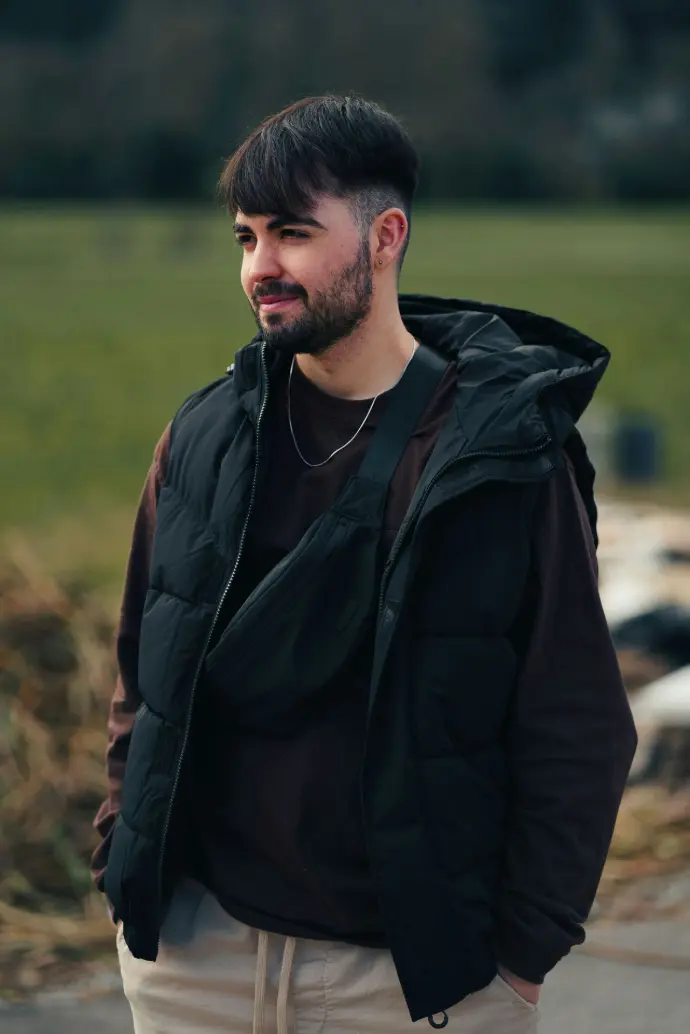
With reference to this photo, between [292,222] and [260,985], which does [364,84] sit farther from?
[260,985]

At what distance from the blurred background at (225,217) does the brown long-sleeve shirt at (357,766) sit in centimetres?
855

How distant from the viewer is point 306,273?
197 cm

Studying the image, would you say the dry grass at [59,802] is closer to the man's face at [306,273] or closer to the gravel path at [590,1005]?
the gravel path at [590,1005]

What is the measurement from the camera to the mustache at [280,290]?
6.50 ft

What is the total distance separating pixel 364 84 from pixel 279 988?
3914cm

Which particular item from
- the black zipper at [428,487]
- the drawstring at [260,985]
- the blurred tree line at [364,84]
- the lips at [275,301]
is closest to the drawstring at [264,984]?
the drawstring at [260,985]

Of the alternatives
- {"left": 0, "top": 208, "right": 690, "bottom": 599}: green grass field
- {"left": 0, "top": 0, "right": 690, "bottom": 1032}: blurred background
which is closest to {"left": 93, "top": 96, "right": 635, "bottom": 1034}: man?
{"left": 0, "top": 208, "right": 690, "bottom": 599}: green grass field

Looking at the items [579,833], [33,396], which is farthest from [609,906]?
[33,396]

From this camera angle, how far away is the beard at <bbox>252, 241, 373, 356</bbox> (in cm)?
199

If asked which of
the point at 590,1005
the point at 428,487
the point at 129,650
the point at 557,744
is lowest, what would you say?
the point at 590,1005

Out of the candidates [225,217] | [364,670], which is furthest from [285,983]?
[225,217]

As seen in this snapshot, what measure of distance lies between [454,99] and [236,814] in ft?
135

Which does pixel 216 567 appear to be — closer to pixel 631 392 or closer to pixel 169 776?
pixel 169 776

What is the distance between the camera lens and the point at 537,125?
4294 cm
